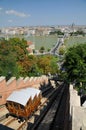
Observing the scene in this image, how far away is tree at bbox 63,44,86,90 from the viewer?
3194cm

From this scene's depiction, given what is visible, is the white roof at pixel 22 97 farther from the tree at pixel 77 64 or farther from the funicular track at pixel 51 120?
the tree at pixel 77 64

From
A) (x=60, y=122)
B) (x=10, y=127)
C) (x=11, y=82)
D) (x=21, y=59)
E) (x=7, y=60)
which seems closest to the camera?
(x=10, y=127)

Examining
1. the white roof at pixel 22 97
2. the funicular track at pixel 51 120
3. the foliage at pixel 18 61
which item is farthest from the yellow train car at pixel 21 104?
the foliage at pixel 18 61

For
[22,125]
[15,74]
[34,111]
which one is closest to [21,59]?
[15,74]

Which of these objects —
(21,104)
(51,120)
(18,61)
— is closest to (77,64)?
(51,120)

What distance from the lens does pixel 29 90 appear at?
A: 1991cm

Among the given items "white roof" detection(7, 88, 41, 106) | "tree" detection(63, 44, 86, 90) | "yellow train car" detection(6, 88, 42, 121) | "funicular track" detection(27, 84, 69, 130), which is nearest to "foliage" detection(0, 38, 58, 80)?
"tree" detection(63, 44, 86, 90)

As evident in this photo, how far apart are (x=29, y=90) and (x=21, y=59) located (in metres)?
28.3

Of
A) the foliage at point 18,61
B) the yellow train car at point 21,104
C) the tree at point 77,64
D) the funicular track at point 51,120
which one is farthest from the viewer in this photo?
the tree at point 77,64

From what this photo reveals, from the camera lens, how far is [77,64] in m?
32.4

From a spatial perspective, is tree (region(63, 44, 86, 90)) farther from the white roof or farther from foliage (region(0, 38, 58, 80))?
the white roof

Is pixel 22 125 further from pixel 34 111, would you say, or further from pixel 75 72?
pixel 75 72

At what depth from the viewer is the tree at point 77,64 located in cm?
3194

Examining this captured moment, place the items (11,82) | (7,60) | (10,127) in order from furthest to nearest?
(7,60), (11,82), (10,127)
